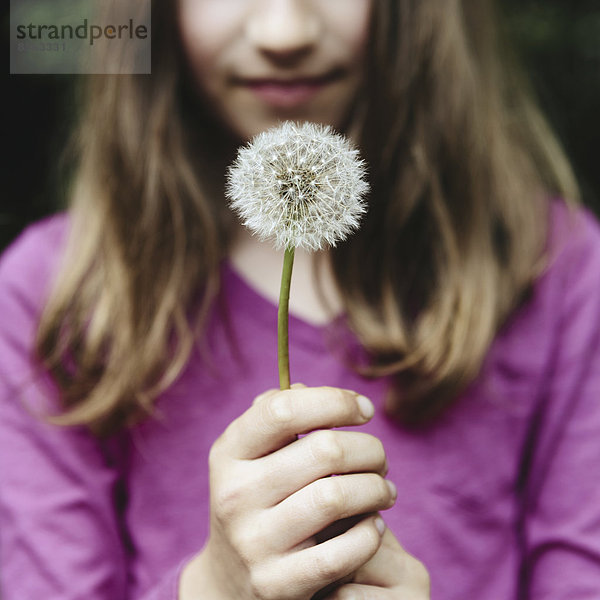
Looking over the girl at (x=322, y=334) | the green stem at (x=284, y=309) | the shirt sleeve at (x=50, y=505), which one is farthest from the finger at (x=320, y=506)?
the shirt sleeve at (x=50, y=505)

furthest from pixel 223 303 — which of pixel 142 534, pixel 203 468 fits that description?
pixel 142 534

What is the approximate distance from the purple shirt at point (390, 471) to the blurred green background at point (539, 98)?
558mm

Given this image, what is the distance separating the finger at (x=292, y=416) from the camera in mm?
485

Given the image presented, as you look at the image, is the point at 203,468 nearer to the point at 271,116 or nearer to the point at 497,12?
the point at 271,116

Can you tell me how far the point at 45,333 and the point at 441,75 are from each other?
2.14ft

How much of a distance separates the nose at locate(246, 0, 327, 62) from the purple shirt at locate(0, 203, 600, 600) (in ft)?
1.09

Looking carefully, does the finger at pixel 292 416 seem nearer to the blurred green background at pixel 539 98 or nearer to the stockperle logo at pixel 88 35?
the stockperle logo at pixel 88 35

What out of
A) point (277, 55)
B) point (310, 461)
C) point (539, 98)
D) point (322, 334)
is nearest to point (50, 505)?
point (322, 334)

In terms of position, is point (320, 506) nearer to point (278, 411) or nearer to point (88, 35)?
point (278, 411)

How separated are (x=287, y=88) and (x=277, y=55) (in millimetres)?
51

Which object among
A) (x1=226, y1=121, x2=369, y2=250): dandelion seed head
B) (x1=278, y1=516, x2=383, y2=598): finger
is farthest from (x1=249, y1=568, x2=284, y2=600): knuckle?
(x1=226, y1=121, x2=369, y2=250): dandelion seed head

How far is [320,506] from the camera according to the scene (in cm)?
49

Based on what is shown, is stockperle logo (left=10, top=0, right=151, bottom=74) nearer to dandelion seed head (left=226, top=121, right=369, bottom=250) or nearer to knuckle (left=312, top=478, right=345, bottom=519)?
dandelion seed head (left=226, top=121, right=369, bottom=250)

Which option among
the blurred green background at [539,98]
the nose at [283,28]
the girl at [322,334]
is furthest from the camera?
the blurred green background at [539,98]
